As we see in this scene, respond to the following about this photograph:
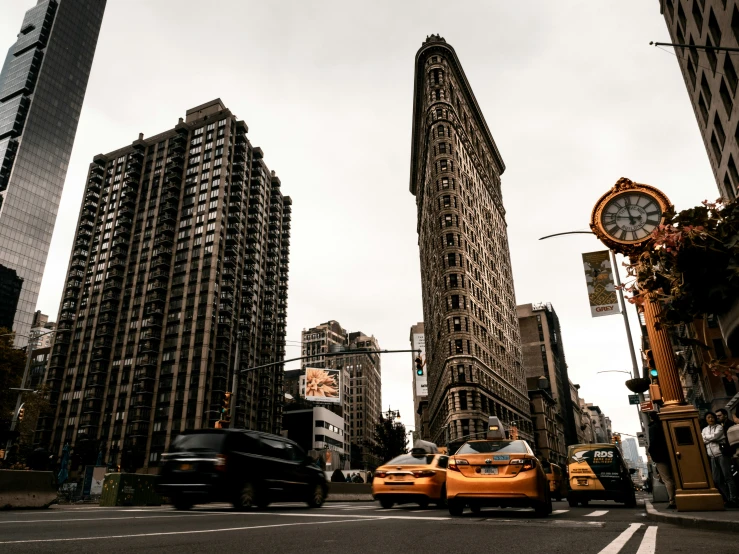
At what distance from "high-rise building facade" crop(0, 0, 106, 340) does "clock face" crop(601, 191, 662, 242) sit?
450 ft

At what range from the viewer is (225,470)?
34.4 feet

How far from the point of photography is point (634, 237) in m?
10.1

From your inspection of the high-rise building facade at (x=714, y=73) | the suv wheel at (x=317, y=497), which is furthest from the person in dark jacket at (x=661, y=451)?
the high-rise building facade at (x=714, y=73)

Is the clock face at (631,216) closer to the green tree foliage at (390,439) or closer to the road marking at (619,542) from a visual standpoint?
the road marking at (619,542)

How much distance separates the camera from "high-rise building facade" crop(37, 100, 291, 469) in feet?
276

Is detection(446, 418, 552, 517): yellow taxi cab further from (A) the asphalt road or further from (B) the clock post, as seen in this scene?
(B) the clock post

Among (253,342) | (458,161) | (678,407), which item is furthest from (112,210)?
(678,407)

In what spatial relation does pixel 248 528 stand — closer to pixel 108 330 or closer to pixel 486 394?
pixel 486 394

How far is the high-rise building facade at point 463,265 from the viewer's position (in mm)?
65438

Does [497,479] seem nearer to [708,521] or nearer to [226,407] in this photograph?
[708,521]

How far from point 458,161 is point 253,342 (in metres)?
51.2

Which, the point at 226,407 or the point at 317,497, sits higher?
the point at 226,407

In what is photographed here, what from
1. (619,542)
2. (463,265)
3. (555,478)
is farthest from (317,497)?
(463,265)

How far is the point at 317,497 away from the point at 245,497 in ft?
10.8
